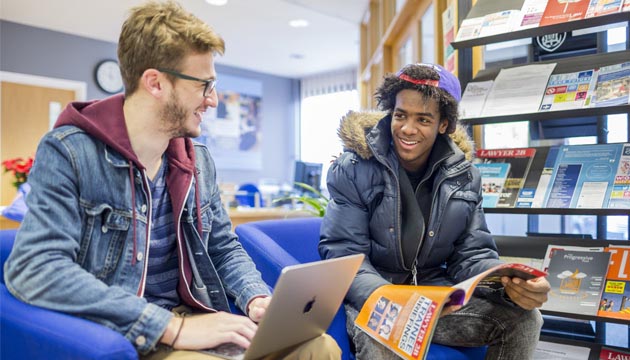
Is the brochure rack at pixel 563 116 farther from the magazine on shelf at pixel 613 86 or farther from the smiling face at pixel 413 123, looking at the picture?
the smiling face at pixel 413 123

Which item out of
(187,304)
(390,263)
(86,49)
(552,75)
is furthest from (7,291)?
(86,49)

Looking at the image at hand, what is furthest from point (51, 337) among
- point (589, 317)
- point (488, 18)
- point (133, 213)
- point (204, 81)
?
point (488, 18)

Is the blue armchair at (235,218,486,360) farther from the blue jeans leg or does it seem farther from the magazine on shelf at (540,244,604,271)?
the magazine on shelf at (540,244,604,271)

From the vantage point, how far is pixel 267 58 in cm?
721

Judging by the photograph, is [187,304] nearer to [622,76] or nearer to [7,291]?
[7,291]

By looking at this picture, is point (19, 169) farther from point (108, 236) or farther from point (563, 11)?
point (563, 11)

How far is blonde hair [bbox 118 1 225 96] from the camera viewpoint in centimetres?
116

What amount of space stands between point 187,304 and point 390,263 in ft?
2.10

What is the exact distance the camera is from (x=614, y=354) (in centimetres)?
180

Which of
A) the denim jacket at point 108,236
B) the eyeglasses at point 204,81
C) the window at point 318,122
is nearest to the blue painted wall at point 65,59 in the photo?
the window at point 318,122

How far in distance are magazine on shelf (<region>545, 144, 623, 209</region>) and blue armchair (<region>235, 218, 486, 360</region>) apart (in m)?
0.72

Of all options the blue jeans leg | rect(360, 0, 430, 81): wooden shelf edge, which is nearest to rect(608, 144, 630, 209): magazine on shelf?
the blue jeans leg

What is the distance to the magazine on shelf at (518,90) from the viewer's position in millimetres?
1976

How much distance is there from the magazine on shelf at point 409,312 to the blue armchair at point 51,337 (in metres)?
0.54
